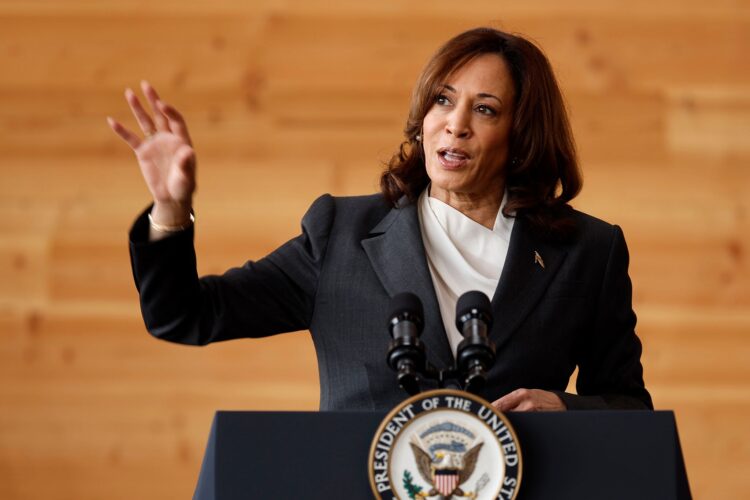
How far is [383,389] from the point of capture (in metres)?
1.98

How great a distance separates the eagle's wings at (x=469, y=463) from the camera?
145cm

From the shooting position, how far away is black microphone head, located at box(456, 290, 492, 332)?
154 centimetres

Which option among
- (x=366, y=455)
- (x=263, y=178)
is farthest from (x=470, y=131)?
(x=263, y=178)

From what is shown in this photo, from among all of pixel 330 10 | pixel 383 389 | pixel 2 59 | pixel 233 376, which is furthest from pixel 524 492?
pixel 2 59

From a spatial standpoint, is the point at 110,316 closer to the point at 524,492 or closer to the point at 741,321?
the point at 741,321

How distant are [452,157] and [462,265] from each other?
0.63 ft

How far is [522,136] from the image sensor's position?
2252 mm

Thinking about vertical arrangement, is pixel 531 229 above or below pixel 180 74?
below

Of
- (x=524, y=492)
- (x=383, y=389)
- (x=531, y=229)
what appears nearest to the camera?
(x=524, y=492)

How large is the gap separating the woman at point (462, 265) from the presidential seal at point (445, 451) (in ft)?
1.27

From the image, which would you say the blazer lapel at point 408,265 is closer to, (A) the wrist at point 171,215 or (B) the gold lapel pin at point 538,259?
(B) the gold lapel pin at point 538,259

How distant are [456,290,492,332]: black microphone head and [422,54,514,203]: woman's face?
0.60 meters

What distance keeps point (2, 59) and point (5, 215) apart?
1.52 feet

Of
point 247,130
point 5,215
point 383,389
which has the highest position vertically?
point 247,130
